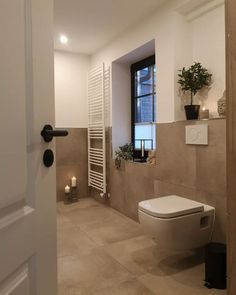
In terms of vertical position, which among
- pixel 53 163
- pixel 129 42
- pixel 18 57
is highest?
pixel 129 42

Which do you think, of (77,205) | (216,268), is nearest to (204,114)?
(216,268)

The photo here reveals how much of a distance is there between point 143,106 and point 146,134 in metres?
0.38

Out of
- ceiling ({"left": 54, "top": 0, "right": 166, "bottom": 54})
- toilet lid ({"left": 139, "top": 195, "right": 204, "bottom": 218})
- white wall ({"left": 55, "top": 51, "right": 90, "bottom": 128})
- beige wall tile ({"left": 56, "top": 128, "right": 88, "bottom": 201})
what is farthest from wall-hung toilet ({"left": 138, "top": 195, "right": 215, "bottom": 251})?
white wall ({"left": 55, "top": 51, "right": 90, "bottom": 128})

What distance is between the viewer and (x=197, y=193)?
7.45 feet

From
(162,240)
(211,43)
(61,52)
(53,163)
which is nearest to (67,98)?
(61,52)

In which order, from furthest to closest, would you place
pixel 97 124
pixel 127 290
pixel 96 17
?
pixel 97 124 < pixel 96 17 < pixel 127 290

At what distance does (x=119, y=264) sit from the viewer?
206 centimetres

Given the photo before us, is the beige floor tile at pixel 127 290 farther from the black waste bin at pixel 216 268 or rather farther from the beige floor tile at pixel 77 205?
the beige floor tile at pixel 77 205

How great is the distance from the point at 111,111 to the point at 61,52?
1226 mm

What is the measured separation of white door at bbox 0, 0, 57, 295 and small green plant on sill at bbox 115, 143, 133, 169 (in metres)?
2.45

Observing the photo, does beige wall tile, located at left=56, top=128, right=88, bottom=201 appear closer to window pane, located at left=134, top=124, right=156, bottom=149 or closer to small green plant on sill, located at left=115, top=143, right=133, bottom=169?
small green plant on sill, located at left=115, top=143, right=133, bottom=169

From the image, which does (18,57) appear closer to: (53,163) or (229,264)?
(53,163)

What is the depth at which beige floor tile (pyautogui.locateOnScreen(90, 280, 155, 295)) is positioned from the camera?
1.69 metres

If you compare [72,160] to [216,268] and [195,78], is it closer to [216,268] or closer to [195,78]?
[195,78]
